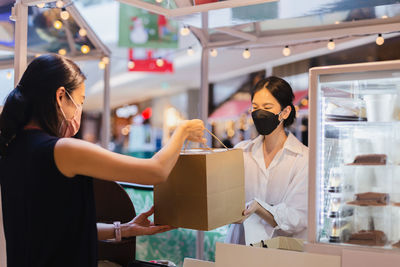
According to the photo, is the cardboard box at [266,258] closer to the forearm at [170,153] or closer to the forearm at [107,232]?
the forearm at [107,232]

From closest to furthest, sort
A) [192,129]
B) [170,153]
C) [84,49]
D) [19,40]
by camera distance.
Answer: [170,153], [192,129], [19,40], [84,49]

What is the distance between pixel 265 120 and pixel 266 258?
103cm

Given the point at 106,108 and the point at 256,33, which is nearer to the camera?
the point at 256,33

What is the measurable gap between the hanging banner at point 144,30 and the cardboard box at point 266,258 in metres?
4.65

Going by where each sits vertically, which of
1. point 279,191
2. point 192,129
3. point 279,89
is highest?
point 279,89

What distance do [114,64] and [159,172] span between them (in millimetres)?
14893

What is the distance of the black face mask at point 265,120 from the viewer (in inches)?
119

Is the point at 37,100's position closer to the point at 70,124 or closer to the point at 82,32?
the point at 70,124

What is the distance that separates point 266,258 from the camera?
2.24 m

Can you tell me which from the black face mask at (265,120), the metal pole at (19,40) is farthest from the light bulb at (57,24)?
the black face mask at (265,120)

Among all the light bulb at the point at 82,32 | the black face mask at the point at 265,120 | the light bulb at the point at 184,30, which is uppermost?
the light bulb at the point at 82,32

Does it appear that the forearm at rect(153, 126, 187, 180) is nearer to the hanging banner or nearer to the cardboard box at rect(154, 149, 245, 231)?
the cardboard box at rect(154, 149, 245, 231)

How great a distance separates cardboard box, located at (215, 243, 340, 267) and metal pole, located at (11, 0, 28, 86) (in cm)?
150

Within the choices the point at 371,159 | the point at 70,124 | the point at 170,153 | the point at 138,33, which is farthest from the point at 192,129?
the point at 138,33
